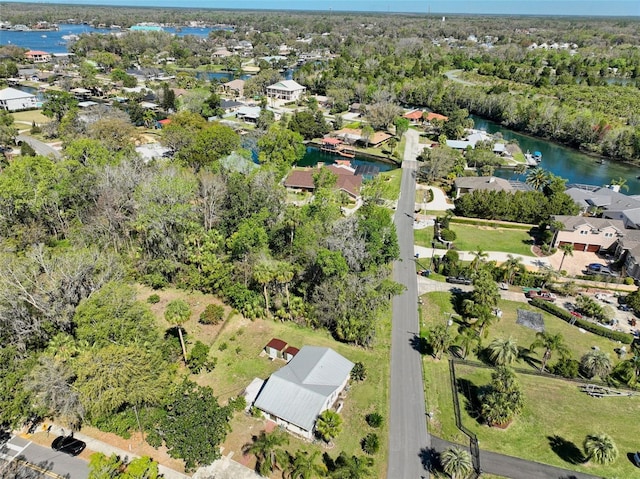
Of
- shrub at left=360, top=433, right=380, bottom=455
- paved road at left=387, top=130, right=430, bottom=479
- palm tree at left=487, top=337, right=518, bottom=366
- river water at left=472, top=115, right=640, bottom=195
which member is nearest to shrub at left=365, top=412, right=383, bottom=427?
paved road at left=387, top=130, right=430, bottom=479

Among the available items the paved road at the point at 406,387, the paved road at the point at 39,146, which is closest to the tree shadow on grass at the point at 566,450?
the paved road at the point at 406,387

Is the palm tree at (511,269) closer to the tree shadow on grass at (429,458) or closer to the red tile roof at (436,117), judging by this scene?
the tree shadow on grass at (429,458)

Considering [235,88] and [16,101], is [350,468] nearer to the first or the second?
[235,88]

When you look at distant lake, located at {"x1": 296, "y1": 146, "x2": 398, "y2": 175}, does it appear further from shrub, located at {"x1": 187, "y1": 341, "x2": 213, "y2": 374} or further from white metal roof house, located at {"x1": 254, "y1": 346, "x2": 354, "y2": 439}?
shrub, located at {"x1": 187, "y1": 341, "x2": 213, "y2": 374}

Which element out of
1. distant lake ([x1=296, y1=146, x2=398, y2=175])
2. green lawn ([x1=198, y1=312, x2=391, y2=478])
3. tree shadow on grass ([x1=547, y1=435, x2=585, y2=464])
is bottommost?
distant lake ([x1=296, y1=146, x2=398, y2=175])

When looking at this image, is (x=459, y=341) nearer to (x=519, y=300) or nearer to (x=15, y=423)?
(x=519, y=300)

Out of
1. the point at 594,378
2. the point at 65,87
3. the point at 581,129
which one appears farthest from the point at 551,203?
the point at 65,87
